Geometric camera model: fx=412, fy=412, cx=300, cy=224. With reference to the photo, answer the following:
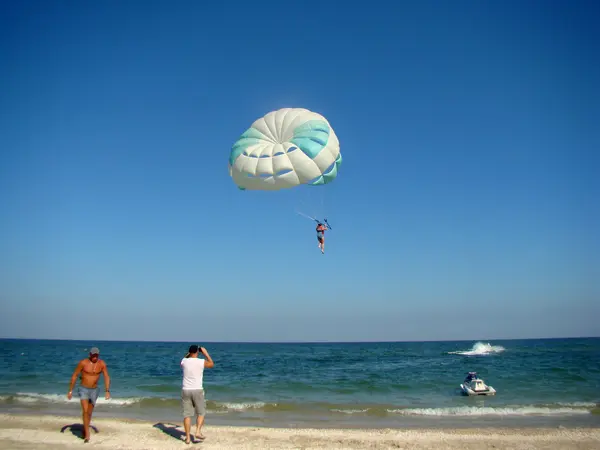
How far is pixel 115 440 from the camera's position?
7539mm

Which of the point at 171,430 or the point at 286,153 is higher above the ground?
the point at 286,153

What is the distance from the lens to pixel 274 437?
27.1 feet

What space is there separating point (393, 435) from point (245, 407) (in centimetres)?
562

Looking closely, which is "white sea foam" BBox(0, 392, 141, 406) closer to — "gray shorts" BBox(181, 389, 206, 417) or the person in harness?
"gray shorts" BBox(181, 389, 206, 417)

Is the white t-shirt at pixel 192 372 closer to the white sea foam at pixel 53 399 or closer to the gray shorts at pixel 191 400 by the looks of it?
the gray shorts at pixel 191 400

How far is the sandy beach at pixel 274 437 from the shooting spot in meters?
7.46

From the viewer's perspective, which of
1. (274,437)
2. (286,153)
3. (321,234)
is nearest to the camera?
(274,437)

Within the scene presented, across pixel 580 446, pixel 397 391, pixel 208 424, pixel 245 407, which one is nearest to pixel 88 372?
pixel 208 424

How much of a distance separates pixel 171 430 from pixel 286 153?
7.69 metres

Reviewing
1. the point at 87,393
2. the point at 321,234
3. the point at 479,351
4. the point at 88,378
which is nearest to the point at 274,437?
the point at 87,393

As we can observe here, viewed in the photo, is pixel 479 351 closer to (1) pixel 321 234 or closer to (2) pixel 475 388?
(2) pixel 475 388

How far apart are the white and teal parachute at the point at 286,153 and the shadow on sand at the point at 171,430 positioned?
6798mm

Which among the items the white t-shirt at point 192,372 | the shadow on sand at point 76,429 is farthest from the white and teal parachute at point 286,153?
the shadow on sand at point 76,429

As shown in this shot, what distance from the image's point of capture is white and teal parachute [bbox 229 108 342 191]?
12156 millimetres
